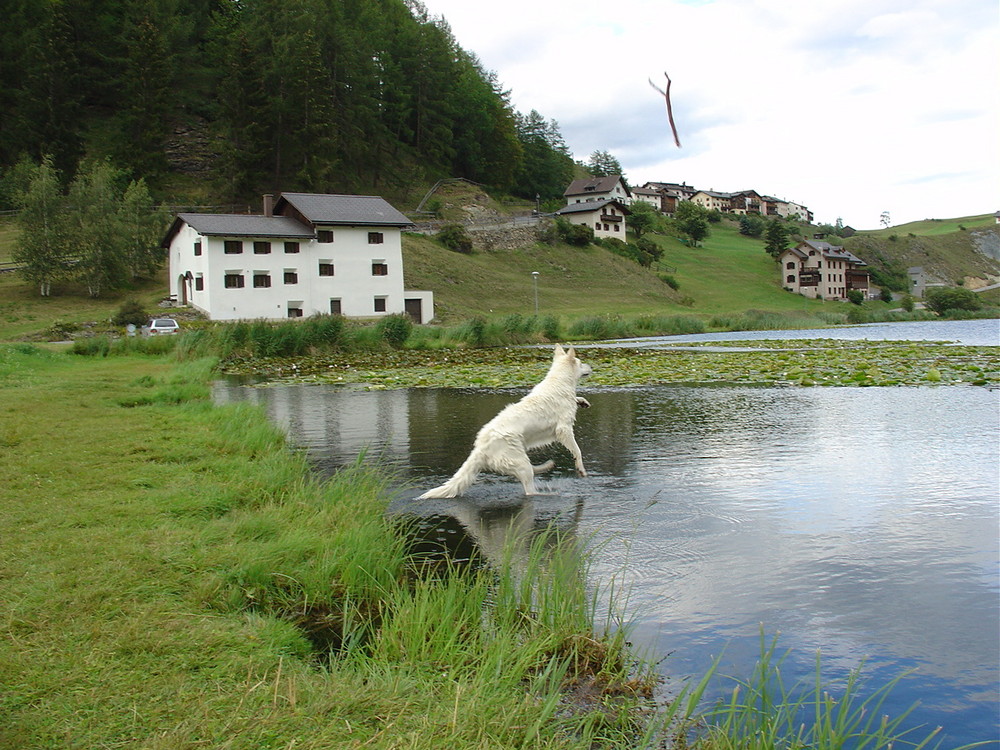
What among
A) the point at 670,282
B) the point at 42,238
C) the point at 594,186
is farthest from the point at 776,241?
the point at 42,238

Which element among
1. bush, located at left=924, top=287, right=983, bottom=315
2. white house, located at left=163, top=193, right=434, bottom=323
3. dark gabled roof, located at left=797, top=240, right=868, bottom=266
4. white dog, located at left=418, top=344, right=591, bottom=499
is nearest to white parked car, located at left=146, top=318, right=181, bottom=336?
white house, located at left=163, top=193, right=434, bottom=323

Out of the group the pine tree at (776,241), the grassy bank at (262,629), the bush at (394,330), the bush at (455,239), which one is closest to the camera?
the grassy bank at (262,629)

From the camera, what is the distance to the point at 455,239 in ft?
304

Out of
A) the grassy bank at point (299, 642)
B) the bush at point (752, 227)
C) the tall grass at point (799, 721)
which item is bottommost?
the tall grass at point (799, 721)

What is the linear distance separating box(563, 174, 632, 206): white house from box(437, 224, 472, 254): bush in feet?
159

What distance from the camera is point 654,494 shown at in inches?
419

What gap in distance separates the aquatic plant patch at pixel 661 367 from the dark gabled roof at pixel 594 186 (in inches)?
4039

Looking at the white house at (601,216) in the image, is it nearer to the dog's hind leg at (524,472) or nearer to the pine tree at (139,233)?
the pine tree at (139,233)

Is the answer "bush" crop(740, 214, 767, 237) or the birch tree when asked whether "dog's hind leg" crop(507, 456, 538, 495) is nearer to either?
the birch tree

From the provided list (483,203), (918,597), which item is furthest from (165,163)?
(918,597)

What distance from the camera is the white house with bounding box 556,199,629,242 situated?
387ft

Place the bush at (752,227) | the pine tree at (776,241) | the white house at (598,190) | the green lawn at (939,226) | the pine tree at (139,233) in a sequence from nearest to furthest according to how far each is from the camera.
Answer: the pine tree at (139,233)
the pine tree at (776,241)
the white house at (598,190)
the bush at (752,227)
the green lawn at (939,226)

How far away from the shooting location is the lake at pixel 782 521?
19.8ft

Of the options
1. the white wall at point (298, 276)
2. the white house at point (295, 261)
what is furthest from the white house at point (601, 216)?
the white wall at point (298, 276)
